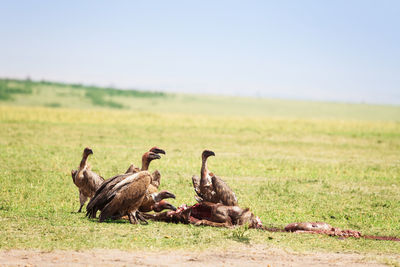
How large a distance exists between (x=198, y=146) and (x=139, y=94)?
108 m

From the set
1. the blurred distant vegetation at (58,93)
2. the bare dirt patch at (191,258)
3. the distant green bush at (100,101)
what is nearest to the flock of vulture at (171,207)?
the bare dirt patch at (191,258)

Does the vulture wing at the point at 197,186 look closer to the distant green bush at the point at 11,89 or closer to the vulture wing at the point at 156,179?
the vulture wing at the point at 156,179

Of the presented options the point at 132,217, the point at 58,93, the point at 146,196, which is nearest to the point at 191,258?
the point at 132,217

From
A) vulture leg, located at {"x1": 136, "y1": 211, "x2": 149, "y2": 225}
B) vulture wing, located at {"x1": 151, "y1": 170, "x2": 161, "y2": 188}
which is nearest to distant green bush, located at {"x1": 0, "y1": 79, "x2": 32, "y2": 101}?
vulture wing, located at {"x1": 151, "y1": 170, "x2": 161, "y2": 188}

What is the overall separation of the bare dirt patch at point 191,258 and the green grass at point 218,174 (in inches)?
12.8

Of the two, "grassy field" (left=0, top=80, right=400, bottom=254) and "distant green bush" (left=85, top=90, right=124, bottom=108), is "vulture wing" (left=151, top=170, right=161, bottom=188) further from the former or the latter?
"distant green bush" (left=85, top=90, right=124, bottom=108)

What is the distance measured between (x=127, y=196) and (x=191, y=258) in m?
2.32

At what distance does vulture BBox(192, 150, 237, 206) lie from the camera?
427 inches

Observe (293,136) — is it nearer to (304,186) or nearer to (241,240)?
(304,186)

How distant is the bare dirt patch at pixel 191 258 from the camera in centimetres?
784

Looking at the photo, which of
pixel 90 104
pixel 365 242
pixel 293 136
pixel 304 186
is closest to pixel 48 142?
pixel 304 186

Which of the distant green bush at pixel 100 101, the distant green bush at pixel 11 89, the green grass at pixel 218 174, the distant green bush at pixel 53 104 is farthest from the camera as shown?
the distant green bush at pixel 100 101

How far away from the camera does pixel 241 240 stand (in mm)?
9375

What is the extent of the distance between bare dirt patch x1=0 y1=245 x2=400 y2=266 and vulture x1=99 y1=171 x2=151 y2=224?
5.87 ft
